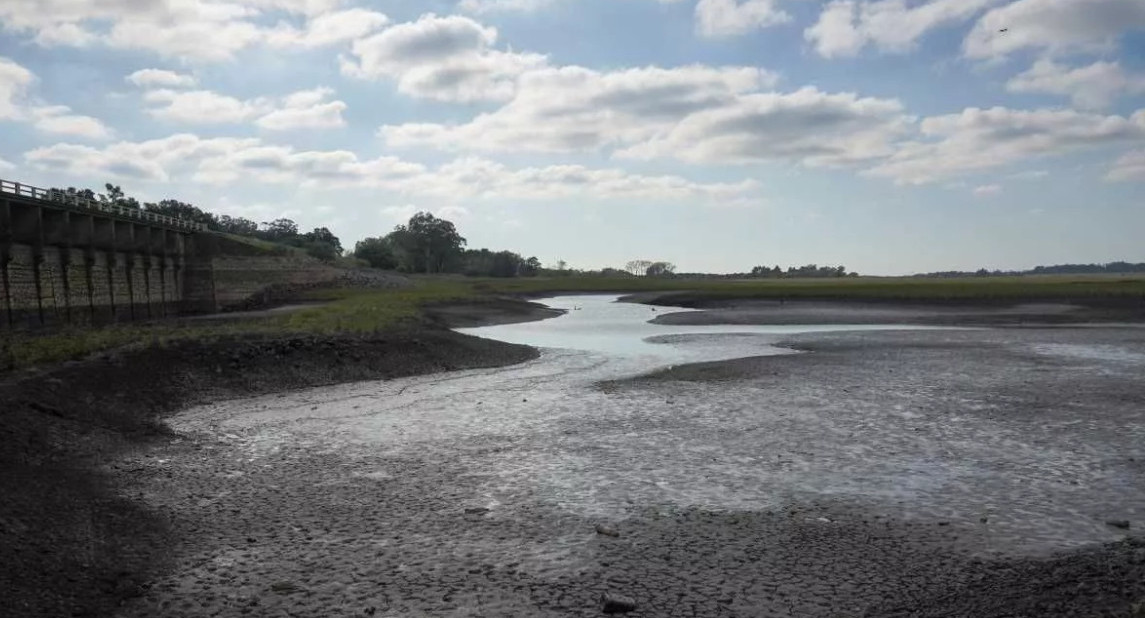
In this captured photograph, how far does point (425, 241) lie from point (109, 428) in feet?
542

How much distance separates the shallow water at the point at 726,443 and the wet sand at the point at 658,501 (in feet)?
0.28

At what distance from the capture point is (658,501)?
13.0 m

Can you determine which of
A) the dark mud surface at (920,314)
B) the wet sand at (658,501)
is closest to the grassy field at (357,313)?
the dark mud surface at (920,314)

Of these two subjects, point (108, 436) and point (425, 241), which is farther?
point (425, 241)

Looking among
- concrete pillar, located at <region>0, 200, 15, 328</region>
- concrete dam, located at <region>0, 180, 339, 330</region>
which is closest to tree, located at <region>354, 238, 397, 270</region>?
concrete dam, located at <region>0, 180, 339, 330</region>

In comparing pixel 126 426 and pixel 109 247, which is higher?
pixel 109 247

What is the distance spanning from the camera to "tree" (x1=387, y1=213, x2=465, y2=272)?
181m

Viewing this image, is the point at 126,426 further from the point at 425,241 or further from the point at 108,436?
the point at 425,241

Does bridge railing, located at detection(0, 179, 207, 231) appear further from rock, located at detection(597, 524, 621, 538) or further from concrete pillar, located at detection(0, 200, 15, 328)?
rock, located at detection(597, 524, 621, 538)

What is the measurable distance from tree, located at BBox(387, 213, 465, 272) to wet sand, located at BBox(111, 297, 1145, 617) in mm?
158605

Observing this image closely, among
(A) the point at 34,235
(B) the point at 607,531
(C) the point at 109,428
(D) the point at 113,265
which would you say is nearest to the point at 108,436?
(C) the point at 109,428

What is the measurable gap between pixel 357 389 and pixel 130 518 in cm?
1481

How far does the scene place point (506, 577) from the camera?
9594 millimetres

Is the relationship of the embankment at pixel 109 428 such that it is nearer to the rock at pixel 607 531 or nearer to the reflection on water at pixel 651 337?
the rock at pixel 607 531
